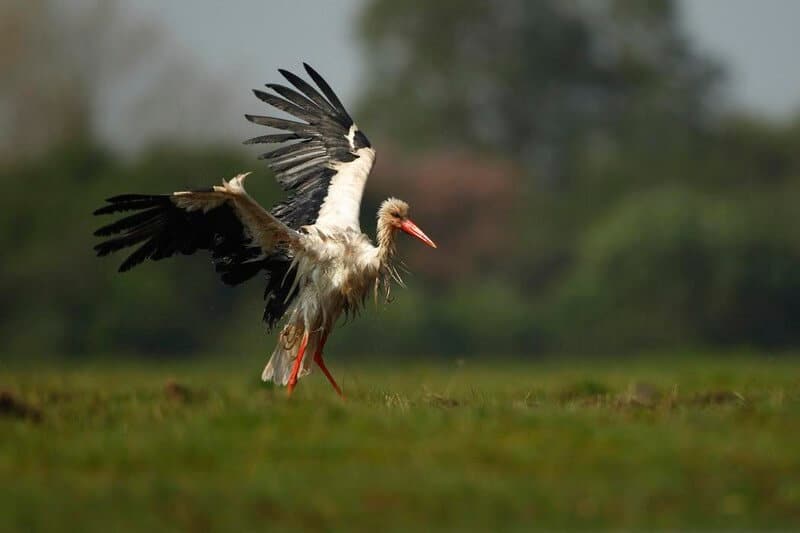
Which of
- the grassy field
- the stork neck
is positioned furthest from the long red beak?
the grassy field

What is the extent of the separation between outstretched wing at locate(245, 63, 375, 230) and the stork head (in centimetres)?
34

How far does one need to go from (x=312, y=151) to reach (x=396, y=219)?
1141 mm

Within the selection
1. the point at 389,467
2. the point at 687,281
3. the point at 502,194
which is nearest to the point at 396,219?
the point at 389,467

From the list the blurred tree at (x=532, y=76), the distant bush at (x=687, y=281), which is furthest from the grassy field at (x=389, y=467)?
the blurred tree at (x=532, y=76)

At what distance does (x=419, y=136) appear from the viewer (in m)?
35.8

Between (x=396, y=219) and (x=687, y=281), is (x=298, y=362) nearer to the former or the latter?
(x=396, y=219)

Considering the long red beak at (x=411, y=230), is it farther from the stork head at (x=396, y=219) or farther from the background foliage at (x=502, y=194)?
the background foliage at (x=502, y=194)

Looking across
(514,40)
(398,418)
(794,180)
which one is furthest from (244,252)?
(514,40)

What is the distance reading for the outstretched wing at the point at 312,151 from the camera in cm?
1152

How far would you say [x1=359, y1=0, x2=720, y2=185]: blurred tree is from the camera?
3628cm

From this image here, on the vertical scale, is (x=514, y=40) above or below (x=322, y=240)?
above

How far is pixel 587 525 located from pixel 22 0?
17.9 m

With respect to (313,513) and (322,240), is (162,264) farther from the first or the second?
(313,513)

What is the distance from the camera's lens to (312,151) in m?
11.9
